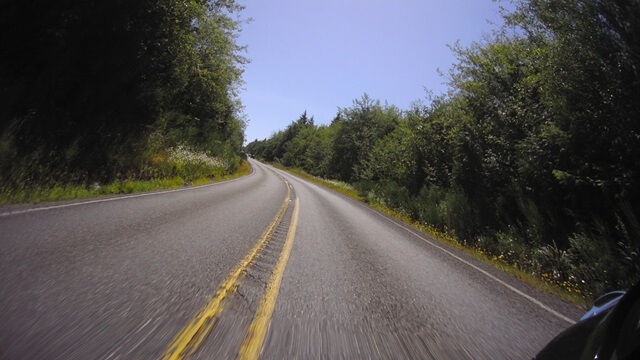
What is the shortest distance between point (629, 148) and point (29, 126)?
13.9 metres

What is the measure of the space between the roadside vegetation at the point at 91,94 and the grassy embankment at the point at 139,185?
44 millimetres

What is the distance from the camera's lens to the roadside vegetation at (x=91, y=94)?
7758 millimetres

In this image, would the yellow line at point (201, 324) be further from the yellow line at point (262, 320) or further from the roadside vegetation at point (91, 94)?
the roadside vegetation at point (91, 94)

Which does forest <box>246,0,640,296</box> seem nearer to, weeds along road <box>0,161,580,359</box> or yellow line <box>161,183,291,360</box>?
weeds along road <box>0,161,580,359</box>

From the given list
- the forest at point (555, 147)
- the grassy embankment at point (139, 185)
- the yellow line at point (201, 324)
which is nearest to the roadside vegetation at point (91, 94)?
the grassy embankment at point (139, 185)

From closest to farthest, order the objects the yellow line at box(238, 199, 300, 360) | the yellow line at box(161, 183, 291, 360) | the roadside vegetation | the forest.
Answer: the yellow line at box(161, 183, 291, 360) < the yellow line at box(238, 199, 300, 360) < the forest < the roadside vegetation

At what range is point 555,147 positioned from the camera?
7898 mm

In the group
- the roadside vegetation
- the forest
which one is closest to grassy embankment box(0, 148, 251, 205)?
the roadside vegetation

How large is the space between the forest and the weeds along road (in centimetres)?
218

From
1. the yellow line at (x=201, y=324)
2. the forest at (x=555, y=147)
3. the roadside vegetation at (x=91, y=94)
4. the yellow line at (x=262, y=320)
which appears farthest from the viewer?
the roadside vegetation at (x=91, y=94)

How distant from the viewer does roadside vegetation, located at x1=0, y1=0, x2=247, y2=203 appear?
776 centimetres

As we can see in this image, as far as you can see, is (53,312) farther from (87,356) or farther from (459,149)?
(459,149)

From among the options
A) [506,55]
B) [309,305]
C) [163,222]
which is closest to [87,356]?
[309,305]

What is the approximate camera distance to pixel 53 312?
249 centimetres
